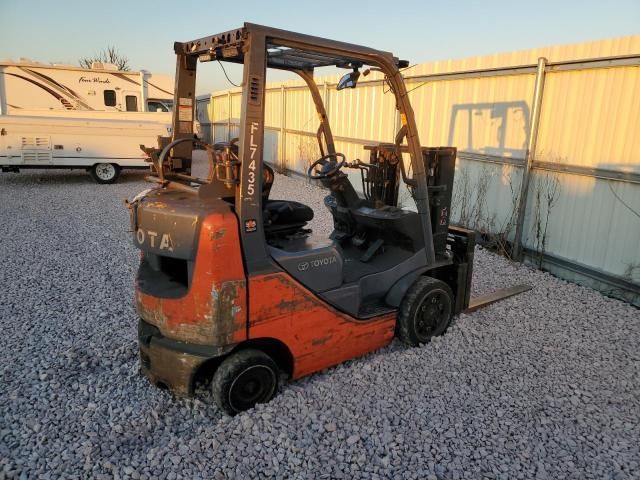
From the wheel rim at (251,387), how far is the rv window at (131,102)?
15.2 metres

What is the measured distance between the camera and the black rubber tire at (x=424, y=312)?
13.9 ft

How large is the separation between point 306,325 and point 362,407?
697 mm

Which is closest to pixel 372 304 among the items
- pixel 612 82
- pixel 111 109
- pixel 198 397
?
pixel 198 397

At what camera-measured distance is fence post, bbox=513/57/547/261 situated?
627 centimetres

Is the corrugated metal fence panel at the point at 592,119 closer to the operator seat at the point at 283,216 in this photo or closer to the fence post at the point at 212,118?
Result: the operator seat at the point at 283,216

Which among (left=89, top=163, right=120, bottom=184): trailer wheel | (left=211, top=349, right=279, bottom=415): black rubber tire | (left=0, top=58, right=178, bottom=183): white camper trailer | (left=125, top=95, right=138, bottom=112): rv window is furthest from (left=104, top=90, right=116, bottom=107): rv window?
(left=211, top=349, right=279, bottom=415): black rubber tire

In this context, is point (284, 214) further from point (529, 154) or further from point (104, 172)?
point (104, 172)

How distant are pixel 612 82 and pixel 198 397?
18.3ft

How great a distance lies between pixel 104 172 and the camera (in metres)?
13.9

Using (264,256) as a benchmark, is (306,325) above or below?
below

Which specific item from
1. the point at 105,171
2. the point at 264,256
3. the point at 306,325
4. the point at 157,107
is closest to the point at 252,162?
the point at 264,256

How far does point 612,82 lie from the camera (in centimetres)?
556

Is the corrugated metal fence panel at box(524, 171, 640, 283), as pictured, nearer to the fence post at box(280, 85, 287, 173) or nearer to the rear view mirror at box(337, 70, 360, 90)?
the rear view mirror at box(337, 70, 360, 90)

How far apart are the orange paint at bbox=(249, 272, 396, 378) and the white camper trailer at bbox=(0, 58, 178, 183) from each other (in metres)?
8.99
